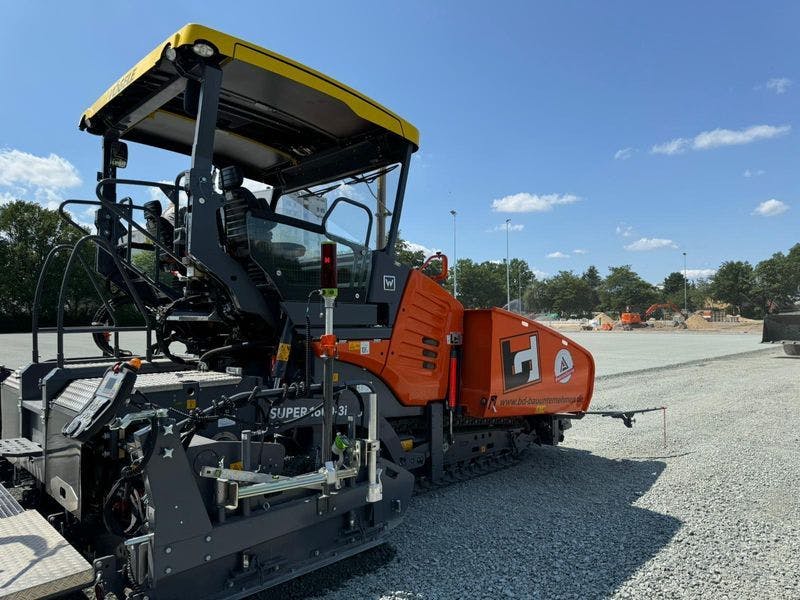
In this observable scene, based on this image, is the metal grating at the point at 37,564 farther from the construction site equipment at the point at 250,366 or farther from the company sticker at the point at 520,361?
the company sticker at the point at 520,361

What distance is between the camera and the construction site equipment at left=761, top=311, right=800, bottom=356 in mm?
20734

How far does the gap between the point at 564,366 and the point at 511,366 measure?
37.3 inches

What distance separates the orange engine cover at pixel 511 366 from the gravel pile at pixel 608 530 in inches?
31.6

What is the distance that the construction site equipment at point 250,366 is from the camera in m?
2.79

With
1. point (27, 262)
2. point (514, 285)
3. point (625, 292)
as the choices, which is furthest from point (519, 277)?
point (27, 262)

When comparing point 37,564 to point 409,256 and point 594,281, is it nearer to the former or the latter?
point 409,256

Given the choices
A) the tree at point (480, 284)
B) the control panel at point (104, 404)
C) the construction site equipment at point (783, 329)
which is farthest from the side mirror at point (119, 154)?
the tree at point (480, 284)

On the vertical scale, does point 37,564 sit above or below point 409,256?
below

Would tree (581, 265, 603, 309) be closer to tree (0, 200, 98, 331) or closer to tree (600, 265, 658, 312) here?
tree (600, 265, 658, 312)

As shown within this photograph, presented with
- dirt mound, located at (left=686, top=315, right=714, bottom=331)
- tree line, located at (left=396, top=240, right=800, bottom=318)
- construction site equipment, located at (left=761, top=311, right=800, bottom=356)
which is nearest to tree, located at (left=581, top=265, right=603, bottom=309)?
tree line, located at (left=396, top=240, right=800, bottom=318)

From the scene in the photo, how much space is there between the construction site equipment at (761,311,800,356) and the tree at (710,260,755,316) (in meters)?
67.3

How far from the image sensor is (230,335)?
412 centimetres

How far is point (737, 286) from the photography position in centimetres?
8081

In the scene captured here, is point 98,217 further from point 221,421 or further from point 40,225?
point 40,225
